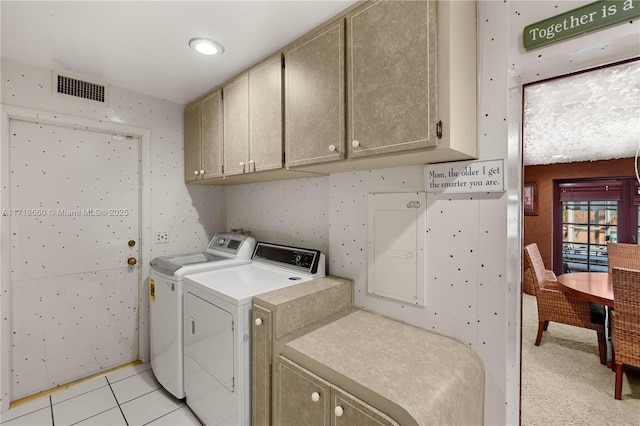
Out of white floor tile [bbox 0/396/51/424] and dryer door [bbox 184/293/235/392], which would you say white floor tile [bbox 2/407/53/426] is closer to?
white floor tile [bbox 0/396/51/424]

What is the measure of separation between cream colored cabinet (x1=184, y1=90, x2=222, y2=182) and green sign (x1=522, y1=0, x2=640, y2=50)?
199cm

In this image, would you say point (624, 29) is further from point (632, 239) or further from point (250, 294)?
point (632, 239)

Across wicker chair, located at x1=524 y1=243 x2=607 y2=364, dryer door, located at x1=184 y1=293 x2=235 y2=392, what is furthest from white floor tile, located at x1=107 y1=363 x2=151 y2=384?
wicker chair, located at x1=524 y1=243 x2=607 y2=364

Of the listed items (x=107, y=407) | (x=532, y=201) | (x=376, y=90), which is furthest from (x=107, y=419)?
(x=532, y=201)

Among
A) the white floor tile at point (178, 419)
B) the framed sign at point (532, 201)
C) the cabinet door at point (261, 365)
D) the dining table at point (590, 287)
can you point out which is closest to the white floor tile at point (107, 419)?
the white floor tile at point (178, 419)

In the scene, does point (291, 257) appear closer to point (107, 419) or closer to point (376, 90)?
point (376, 90)

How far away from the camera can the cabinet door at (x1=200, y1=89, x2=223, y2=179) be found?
2301mm

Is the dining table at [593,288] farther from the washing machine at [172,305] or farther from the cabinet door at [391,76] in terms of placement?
the washing machine at [172,305]

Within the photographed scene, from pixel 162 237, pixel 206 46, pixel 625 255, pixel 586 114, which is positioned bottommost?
pixel 625 255

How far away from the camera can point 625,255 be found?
3.07 metres

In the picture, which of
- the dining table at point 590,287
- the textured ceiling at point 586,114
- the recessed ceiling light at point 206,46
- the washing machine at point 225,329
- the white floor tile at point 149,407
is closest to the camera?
the washing machine at point 225,329

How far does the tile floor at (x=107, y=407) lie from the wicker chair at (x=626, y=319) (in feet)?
10.3

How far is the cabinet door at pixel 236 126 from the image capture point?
79.7 inches

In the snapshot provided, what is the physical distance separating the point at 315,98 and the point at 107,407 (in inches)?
100
